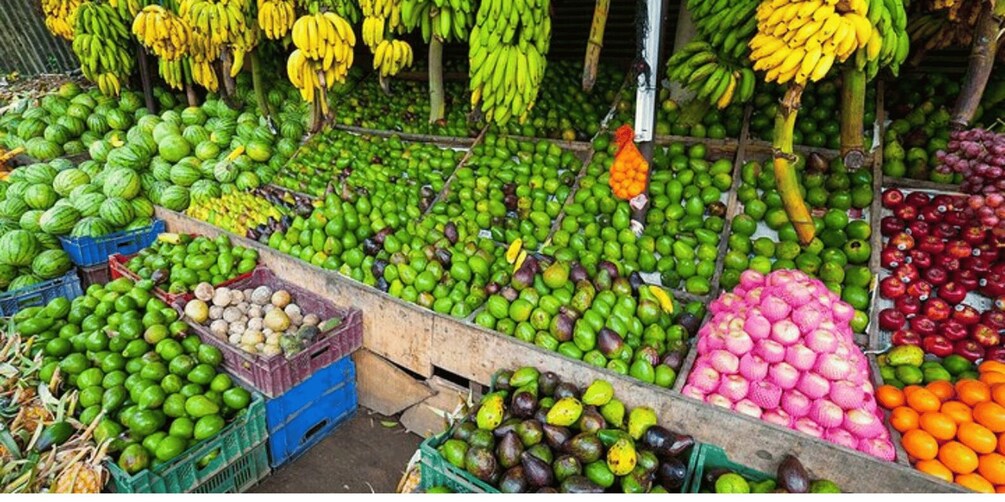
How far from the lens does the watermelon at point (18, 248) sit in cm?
397

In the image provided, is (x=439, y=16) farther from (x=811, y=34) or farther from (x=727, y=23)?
(x=811, y=34)

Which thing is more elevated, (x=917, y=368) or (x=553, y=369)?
(x=917, y=368)

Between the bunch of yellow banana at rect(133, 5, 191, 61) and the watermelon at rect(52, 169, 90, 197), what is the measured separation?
1.35 meters

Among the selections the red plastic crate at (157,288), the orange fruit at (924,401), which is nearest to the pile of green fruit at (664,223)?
the orange fruit at (924,401)

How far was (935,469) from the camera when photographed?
192 cm

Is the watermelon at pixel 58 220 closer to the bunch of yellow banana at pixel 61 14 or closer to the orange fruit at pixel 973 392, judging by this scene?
the bunch of yellow banana at pixel 61 14

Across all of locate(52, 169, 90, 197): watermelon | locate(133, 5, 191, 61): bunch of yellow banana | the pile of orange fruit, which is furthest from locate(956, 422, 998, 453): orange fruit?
locate(52, 169, 90, 197): watermelon

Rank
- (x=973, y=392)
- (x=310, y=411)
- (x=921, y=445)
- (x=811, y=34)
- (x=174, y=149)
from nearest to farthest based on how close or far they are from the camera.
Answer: (x=921, y=445)
(x=973, y=392)
(x=811, y=34)
(x=310, y=411)
(x=174, y=149)

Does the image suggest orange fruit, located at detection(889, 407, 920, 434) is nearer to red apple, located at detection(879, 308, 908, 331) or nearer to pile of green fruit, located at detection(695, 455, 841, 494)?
pile of green fruit, located at detection(695, 455, 841, 494)

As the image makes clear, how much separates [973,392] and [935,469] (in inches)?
15.5

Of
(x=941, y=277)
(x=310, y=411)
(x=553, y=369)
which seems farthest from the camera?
(x=310, y=411)

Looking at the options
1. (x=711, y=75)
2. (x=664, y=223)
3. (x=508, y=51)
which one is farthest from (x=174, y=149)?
(x=711, y=75)

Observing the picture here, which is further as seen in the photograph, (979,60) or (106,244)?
(106,244)

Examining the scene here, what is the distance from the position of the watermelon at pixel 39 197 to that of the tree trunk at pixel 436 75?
3.60 metres
